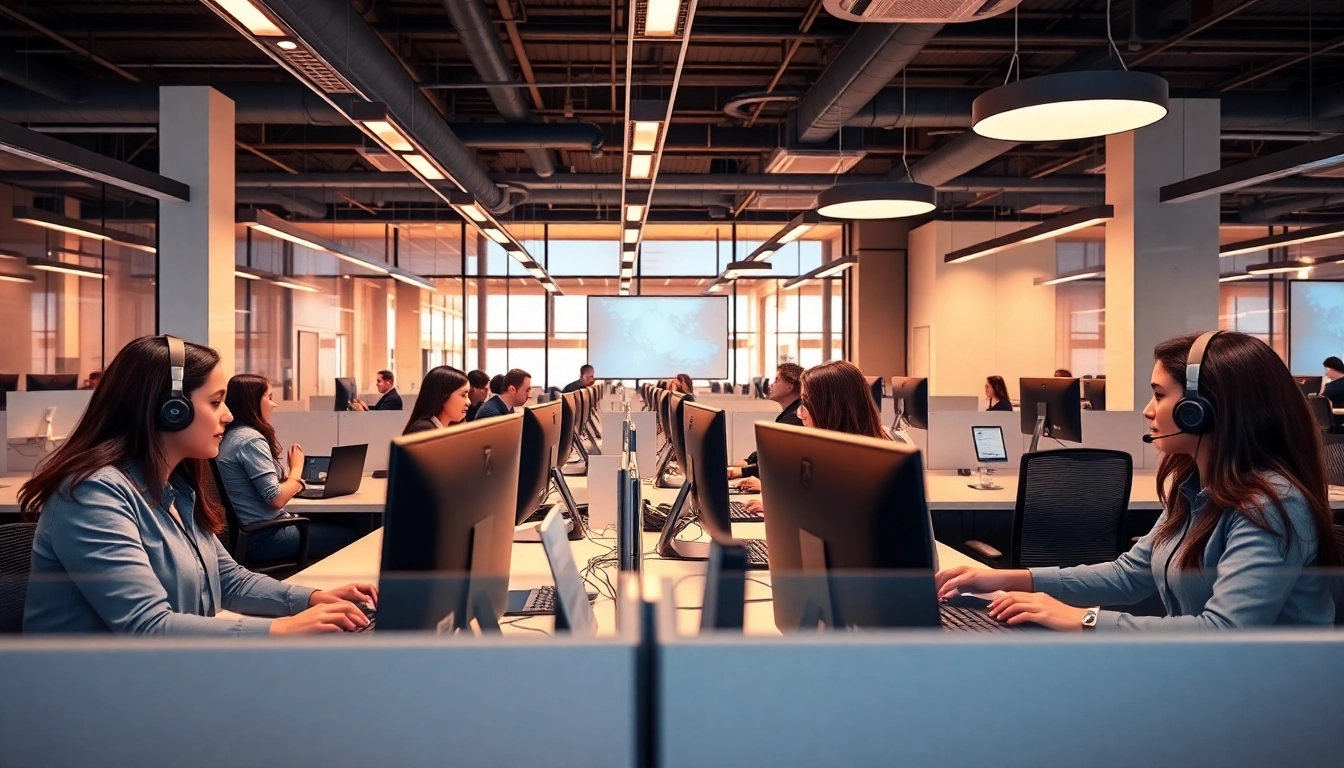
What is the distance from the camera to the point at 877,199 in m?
5.72

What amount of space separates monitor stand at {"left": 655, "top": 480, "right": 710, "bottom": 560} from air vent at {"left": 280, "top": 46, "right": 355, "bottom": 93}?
7.68 ft

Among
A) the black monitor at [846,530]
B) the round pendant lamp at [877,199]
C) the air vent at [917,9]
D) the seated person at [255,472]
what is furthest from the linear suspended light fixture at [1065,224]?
the black monitor at [846,530]

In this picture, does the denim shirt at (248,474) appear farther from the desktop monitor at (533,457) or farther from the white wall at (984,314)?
the white wall at (984,314)

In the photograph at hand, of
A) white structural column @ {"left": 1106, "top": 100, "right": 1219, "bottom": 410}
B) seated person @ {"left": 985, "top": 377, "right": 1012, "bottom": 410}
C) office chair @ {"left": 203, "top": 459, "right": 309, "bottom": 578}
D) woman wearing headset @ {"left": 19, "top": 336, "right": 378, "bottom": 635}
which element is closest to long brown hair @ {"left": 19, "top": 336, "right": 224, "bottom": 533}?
woman wearing headset @ {"left": 19, "top": 336, "right": 378, "bottom": 635}

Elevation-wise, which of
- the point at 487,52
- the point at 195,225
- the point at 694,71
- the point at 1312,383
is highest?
the point at 694,71

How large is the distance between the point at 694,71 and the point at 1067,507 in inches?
227

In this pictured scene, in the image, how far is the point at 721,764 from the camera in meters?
0.74

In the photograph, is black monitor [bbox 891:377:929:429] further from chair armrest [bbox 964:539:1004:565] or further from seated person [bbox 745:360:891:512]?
seated person [bbox 745:360:891:512]

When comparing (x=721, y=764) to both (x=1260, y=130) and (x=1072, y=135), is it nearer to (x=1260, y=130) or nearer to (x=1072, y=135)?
(x=1072, y=135)

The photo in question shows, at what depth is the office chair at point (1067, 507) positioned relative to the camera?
3473 mm

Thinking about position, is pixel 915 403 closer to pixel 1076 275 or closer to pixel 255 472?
pixel 255 472

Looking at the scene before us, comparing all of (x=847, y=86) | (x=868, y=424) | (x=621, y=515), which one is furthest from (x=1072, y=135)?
(x=621, y=515)

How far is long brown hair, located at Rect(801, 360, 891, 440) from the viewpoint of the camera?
324 centimetres

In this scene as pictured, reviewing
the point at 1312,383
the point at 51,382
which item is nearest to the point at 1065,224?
the point at 1312,383
